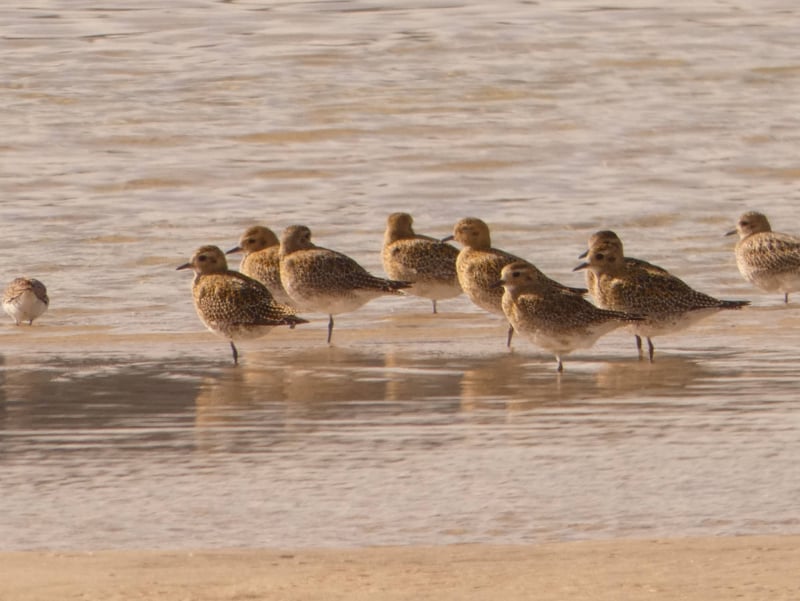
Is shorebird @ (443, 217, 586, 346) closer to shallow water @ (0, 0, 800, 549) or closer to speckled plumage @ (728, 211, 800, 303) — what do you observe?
shallow water @ (0, 0, 800, 549)

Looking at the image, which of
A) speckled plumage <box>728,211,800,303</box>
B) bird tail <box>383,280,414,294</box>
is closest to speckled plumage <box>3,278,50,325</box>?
bird tail <box>383,280,414,294</box>

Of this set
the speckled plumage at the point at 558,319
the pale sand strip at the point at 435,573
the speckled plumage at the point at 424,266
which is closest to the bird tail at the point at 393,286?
the speckled plumage at the point at 424,266

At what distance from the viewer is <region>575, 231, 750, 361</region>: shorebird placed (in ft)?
40.3

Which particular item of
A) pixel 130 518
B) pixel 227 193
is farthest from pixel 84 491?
pixel 227 193

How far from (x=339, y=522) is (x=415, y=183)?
13.9 metres

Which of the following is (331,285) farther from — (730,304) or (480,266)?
(730,304)

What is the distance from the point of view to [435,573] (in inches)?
285

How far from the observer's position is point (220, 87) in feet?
92.1

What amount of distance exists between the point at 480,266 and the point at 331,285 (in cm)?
105

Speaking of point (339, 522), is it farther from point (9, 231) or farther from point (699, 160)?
point (699, 160)

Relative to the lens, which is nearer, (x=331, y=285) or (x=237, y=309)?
(x=237, y=309)

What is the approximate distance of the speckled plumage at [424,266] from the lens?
14.4 meters

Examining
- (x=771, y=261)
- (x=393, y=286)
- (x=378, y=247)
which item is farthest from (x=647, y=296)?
(x=378, y=247)

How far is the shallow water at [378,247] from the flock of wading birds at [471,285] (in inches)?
9.2
